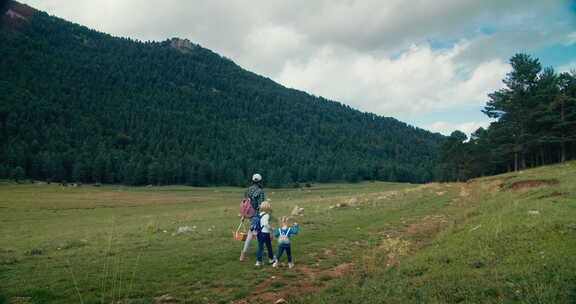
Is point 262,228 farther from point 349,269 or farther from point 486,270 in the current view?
point 486,270


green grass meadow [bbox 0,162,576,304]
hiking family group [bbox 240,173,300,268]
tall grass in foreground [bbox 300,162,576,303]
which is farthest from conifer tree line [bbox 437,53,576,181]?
hiking family group [bbox 240,173,300,268]

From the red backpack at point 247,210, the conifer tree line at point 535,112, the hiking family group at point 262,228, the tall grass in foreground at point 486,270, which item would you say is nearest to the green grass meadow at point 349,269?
the tall grass in foreground at point 486,270

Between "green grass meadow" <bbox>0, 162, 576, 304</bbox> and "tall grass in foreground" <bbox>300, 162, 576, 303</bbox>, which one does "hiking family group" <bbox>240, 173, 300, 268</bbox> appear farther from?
"tall grass in foreground" <bbox>300, 162, 576, 303</bbox>

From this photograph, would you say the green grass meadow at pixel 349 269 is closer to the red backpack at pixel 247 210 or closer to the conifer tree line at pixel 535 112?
the red backpack at pixel 247 210

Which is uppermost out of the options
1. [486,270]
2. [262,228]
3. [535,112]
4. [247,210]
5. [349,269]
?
[535,112]

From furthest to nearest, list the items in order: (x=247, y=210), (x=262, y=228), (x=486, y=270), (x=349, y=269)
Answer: (x=247, y=210) < (x=262, y=228) < (x=349, y=269) < (x=486, y=270)

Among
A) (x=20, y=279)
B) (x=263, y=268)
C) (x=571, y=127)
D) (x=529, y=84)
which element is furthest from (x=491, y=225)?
(x=529, y=84)

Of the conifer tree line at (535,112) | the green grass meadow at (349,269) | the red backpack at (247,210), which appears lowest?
the green grass meadow at (349,269)

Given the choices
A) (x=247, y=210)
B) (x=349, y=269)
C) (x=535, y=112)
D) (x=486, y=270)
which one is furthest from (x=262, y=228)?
(x=535, y=112)

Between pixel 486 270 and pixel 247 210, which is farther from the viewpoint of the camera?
pixel 247 210

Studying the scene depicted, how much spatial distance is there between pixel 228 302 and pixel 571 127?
56389mm

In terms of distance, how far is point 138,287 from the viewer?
341 inches

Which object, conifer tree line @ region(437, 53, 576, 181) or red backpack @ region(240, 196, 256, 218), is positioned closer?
red backpack @ region(240, 196, 256, 218)

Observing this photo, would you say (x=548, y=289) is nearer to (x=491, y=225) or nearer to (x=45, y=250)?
(x=491, y=225)
